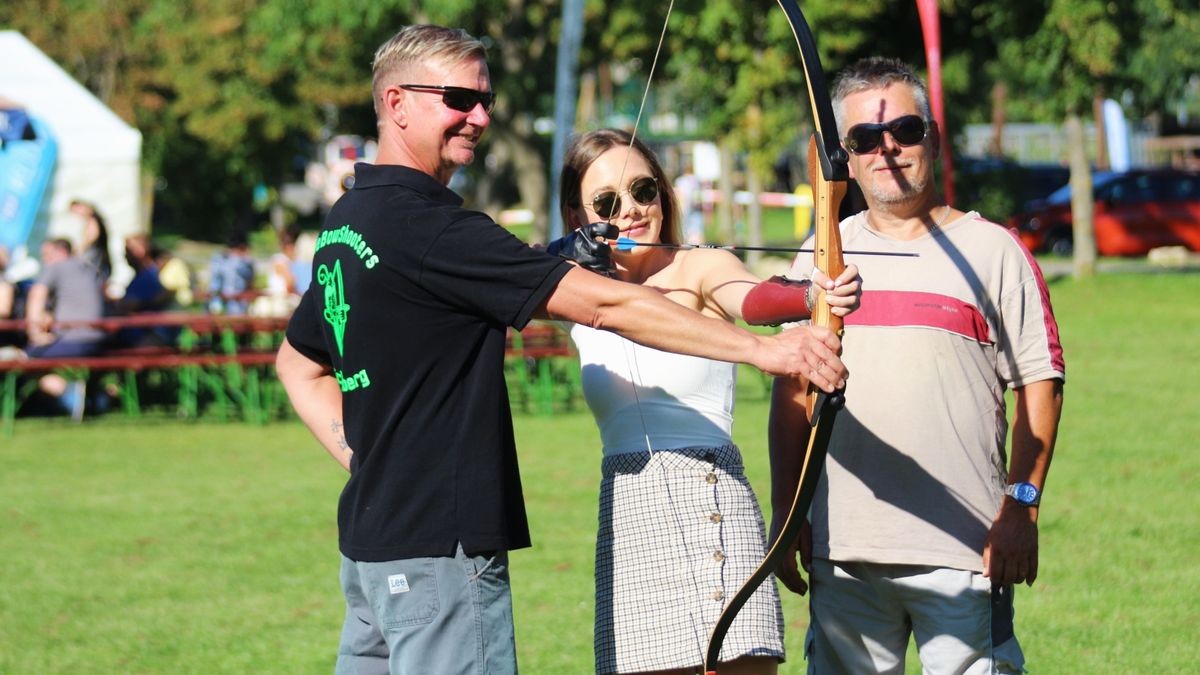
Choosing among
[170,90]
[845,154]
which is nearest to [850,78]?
[845,154]

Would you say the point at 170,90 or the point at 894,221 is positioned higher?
the point at 170,90

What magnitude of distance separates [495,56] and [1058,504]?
94.4 feet

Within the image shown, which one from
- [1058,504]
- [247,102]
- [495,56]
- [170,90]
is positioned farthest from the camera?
[170,90]

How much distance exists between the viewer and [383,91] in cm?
340

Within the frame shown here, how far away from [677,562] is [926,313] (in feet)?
2.71

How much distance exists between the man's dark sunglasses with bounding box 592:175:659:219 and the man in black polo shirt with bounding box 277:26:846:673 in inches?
25.9

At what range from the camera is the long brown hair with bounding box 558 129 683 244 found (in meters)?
4.00

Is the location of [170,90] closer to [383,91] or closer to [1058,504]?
[1058,504]

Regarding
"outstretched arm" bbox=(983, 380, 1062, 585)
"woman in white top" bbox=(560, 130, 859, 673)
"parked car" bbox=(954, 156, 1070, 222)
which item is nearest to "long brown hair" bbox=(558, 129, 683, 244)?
"woman in white top" bbox=(560, 130, 859, 673)

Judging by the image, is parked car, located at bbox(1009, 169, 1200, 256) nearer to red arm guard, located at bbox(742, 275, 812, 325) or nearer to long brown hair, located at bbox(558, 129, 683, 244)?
long brown hair, located at bbox(558, 129, 683, 244)

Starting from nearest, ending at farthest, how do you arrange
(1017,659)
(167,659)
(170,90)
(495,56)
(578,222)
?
(1017,659) < (578,222) < (167,659) < (495,56) < (170,90)

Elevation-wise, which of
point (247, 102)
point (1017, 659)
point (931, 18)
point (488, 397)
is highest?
point (247, 102)

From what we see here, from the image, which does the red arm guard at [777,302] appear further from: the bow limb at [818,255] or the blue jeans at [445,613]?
the blue jeans at [445,613]

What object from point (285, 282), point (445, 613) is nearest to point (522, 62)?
point (285, 282)
